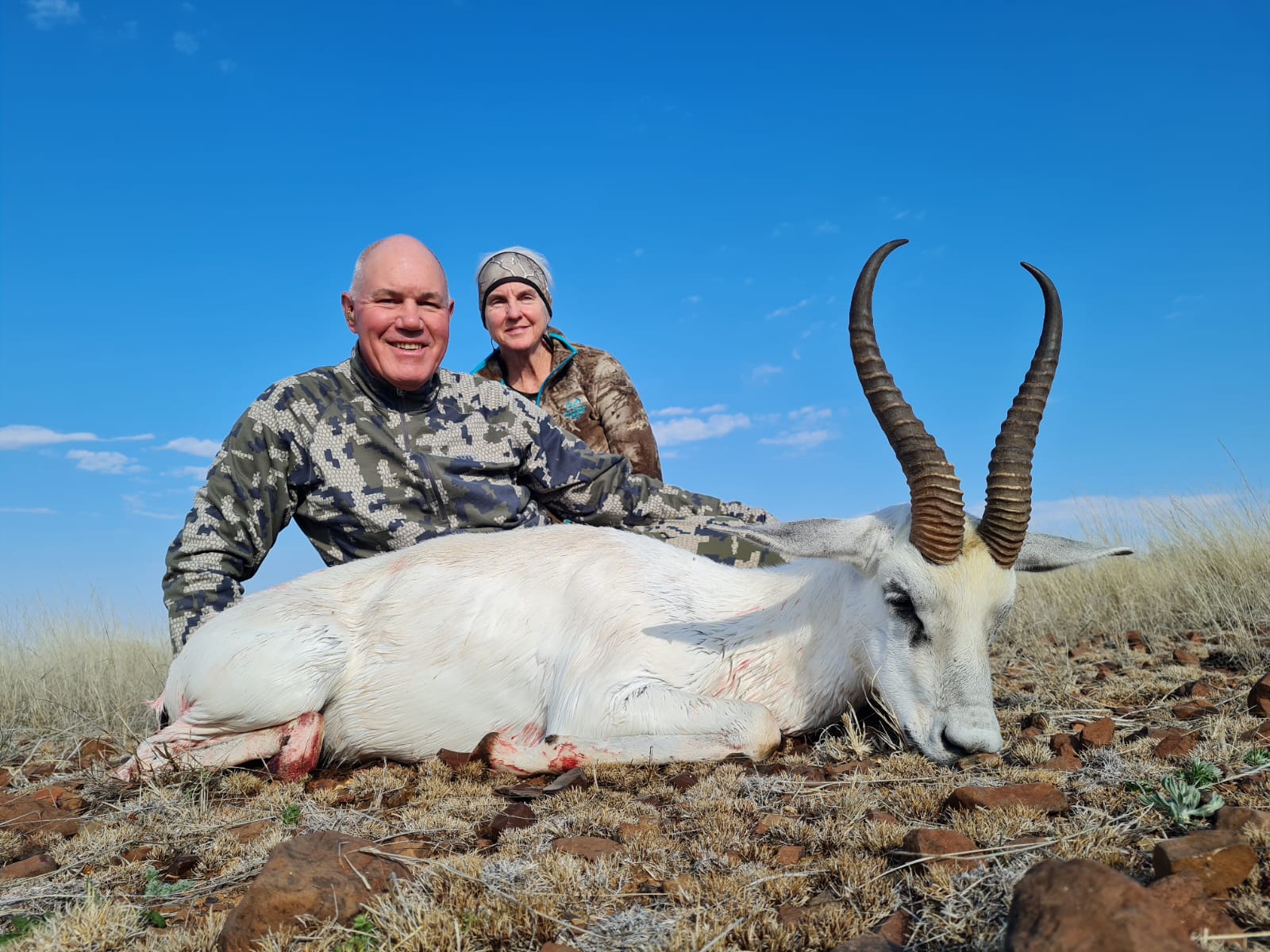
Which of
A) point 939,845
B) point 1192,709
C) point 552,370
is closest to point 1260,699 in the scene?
point 1192,709

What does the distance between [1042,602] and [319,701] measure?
7372mm

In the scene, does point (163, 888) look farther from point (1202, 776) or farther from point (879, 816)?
point (1202, 776)

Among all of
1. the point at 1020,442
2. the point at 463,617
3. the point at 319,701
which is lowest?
the point at 319,701

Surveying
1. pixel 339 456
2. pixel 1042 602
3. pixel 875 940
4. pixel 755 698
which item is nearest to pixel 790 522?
pixel 755 698

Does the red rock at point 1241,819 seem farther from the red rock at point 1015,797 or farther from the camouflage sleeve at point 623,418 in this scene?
the camouflage sleeve at point 623,418

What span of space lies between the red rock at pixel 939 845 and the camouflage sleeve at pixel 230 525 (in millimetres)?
4489

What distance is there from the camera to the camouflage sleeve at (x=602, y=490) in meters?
6.69

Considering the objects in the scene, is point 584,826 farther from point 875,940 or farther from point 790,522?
point 790,522

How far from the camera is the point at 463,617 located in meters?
4.48

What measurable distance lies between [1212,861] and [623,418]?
747 centimetres

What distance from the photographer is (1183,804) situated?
→ 256 centimetres

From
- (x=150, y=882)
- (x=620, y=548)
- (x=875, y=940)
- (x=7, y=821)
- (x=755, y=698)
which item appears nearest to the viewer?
(x=875, y=940)

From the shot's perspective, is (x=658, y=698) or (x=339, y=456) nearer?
(x=658, y=698)

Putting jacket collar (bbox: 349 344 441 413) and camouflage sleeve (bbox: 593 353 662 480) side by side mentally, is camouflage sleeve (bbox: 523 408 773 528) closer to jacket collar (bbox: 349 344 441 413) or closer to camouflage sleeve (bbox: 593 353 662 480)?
jacket collar (bbox: 349 344 441 413)
